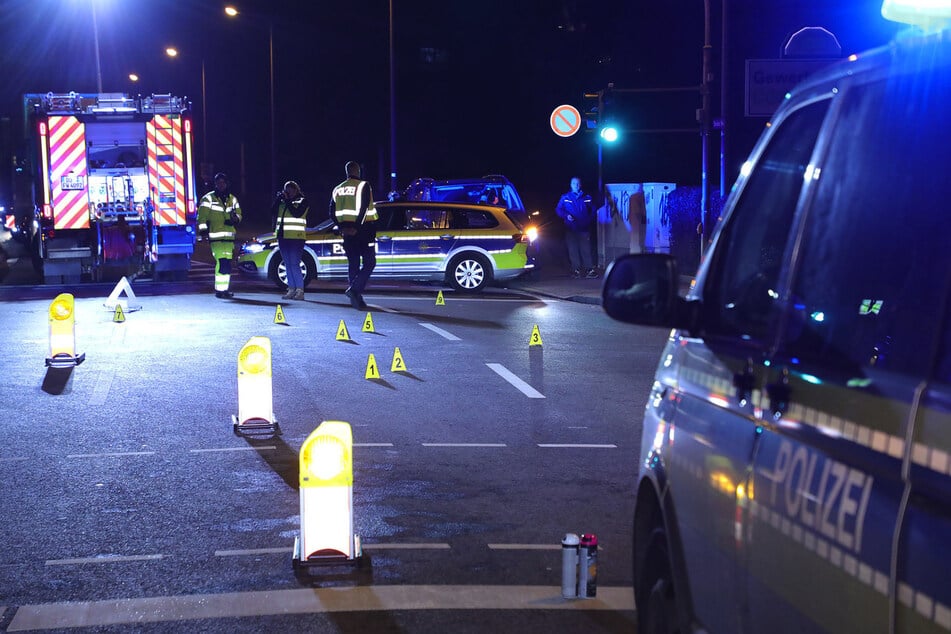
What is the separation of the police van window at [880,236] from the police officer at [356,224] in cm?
1595

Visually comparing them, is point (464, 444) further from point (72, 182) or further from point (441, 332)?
point (72, 182)

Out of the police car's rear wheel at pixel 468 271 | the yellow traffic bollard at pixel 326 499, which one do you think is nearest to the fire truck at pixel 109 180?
the police car's rear wheel at pixel 468 271

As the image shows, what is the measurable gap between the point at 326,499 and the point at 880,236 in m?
3.70

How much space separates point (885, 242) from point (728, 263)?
105 cm

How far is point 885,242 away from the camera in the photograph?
2.57 metres

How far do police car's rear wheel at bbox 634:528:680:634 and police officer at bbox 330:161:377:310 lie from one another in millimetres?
14855

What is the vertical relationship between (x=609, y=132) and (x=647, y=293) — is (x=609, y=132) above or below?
above

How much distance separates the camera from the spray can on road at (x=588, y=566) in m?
5.30

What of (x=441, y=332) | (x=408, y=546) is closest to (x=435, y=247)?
(x=441, y=332)

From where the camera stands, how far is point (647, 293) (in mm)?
3379

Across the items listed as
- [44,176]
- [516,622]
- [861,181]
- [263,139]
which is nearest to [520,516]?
[516,622]

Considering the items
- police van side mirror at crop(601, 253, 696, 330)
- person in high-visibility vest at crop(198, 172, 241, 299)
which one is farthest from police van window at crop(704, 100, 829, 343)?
person in high-visibility vest at crop(198, 172, 241, 299)

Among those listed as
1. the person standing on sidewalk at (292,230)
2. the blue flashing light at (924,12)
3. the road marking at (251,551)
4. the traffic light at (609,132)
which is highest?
the traffic light at (609,132)

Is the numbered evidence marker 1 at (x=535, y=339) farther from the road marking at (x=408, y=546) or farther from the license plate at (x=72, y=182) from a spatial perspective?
the license plate at (x=72, y=182)
